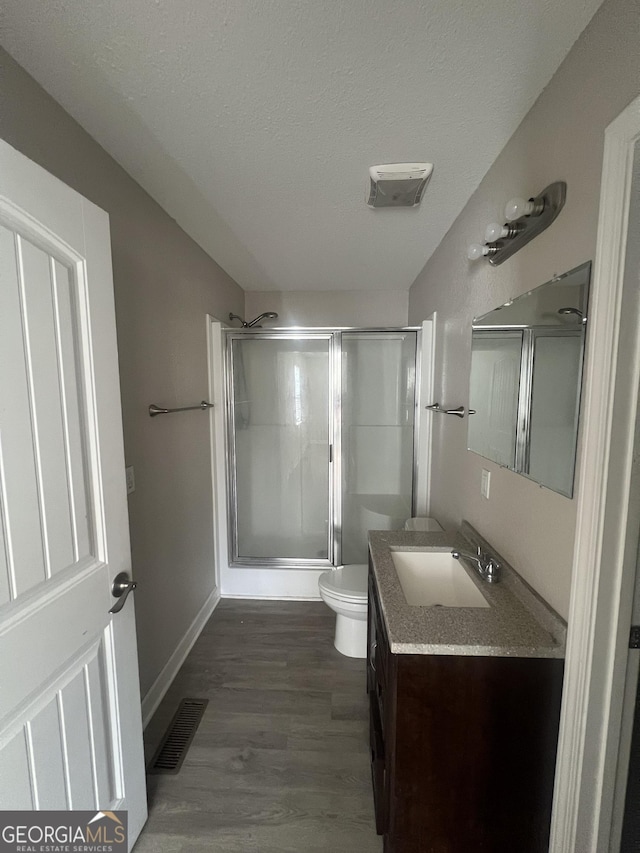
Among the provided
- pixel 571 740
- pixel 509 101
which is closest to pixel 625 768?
pixel 571 740

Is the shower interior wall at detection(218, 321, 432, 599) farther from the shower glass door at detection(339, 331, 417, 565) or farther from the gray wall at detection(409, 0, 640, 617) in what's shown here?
the gray wall at detection(409, 0, 640, 617)

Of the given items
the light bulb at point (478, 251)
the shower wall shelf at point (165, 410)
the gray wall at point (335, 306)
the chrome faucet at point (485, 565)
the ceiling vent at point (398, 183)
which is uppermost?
the ceiling vent at point (398, 183)

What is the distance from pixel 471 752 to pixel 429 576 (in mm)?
578

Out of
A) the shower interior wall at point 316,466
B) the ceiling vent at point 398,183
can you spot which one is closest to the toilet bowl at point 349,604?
the shower interior wall at point 316,466

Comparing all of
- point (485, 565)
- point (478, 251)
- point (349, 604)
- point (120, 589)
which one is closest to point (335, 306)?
point (478, 251)

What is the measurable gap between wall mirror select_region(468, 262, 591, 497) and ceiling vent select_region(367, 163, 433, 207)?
587 millimetres

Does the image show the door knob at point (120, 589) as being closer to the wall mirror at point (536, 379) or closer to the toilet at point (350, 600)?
the toilet at point (350, 600)

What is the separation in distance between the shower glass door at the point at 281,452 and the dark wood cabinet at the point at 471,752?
1.78m

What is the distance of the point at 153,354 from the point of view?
5.39 ft

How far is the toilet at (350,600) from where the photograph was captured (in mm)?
1840

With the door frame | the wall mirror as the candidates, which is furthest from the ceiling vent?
the door frame

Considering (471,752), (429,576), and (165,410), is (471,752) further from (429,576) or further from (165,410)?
(165,410)

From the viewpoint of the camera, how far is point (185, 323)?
1.98 meters

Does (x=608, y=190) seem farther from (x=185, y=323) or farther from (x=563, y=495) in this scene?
(x=185, y=323)
